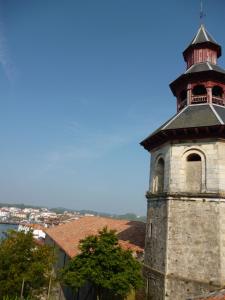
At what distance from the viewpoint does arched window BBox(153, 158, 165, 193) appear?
54.5ft

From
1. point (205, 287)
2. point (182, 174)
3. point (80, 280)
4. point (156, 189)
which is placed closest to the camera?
point (205, 287)

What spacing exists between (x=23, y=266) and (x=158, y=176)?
32.0ft

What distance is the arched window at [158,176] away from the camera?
655 inches

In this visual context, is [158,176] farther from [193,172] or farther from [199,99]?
[199,99]

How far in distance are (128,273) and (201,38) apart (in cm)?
1648

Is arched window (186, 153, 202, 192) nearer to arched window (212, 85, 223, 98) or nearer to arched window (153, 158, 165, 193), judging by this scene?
arched window (153, 158, 165, 193)

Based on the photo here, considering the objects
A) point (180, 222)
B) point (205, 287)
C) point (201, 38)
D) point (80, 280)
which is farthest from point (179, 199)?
point (201, 38)

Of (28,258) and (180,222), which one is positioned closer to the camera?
(180,222)

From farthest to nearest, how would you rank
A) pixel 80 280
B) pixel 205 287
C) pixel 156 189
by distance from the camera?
pixel 156 189 → pixel 80 280 → pixel 205 287

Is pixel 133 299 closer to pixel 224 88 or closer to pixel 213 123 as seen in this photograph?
pixel 213 123

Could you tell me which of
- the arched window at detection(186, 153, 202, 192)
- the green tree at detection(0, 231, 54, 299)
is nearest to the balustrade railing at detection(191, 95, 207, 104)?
the arched window at detection(186, 153, 202, 192)

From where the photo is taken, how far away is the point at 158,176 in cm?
1694

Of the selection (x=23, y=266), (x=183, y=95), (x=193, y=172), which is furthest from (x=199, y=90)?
(x=23, y=266)

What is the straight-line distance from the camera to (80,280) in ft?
44.7
